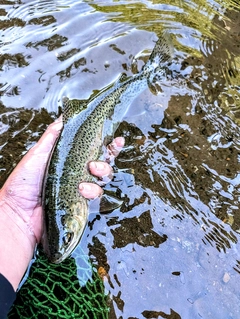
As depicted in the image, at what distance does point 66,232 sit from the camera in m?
3.57

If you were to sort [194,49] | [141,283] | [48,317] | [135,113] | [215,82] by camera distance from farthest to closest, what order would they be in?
[194,49]
[215,82]
[135,113]
[141,283]
[48,317]

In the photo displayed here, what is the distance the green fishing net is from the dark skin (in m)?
0.13

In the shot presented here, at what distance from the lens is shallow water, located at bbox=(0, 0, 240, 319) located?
406 centimetres

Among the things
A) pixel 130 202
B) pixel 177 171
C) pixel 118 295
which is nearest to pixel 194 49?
pixel 177 171

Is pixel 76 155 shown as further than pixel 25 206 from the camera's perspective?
Yes

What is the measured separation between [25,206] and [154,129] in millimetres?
2061

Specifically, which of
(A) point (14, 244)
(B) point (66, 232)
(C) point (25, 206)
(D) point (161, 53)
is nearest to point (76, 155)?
(C) point (25, 206)

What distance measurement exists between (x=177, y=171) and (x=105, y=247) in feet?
4.25

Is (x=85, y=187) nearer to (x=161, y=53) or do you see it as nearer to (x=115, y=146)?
(x=115, y=146)

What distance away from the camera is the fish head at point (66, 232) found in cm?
347

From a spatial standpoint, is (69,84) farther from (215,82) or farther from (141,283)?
(141,283)

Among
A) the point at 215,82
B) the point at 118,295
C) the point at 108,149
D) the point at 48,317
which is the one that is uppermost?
the point at 215,82

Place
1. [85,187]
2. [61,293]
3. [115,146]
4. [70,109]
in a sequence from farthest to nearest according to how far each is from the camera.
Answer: [115,146] < [70,109] < [85,187] < [61,293]

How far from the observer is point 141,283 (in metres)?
4.00
